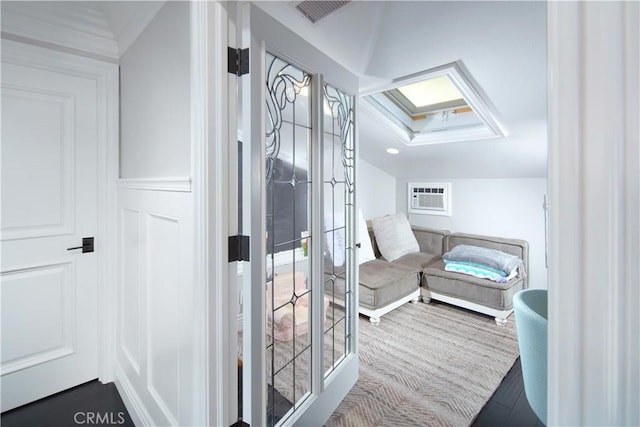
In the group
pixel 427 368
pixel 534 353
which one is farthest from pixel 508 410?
pixel 534 353

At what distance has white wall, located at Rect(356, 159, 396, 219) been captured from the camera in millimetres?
4379

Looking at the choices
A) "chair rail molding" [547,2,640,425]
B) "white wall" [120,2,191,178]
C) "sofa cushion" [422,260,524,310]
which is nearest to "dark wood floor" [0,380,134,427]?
"white wall" [120,2,191,178]

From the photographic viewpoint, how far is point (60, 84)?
1862mm

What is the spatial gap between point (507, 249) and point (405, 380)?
2222 mm

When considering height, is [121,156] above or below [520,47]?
below

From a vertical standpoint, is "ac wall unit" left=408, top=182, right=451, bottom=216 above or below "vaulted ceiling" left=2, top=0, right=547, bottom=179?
below

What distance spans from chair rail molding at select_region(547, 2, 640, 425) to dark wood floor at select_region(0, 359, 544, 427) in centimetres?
178

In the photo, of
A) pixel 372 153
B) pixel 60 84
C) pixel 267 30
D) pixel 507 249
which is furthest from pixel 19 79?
pixel 507 249

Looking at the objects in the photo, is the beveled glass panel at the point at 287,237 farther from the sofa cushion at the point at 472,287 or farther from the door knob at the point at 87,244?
the sofa cushion at the point at 472,287

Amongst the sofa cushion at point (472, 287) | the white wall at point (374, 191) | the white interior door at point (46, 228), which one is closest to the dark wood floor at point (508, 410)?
the sofa cushion at point (472, 287)

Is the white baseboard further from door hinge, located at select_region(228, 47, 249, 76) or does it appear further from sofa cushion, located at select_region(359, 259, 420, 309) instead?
sofa cushion, located at select_region(359, 259, 420, 309)

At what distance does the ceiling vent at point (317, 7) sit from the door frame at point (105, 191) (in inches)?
50.1

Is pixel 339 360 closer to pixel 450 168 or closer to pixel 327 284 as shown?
pixel 327 284

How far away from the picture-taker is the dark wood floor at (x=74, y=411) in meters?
1.75
